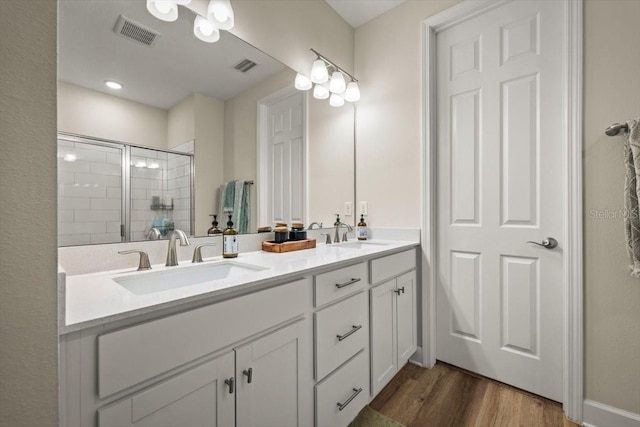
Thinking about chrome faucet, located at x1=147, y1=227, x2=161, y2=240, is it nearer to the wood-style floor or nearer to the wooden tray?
the wooden tray

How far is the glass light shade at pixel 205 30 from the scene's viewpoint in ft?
4.28

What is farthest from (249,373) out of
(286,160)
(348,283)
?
(286,160)

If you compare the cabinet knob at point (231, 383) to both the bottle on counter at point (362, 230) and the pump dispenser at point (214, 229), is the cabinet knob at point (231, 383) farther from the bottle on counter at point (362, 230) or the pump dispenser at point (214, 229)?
the bottle on counter at point (362, 230)

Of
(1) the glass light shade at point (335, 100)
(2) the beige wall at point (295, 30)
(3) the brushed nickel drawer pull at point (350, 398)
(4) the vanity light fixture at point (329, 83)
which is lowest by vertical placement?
(3) the brushed nickel drawer pull at point (350, 398)

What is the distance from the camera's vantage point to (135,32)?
3.73 ft

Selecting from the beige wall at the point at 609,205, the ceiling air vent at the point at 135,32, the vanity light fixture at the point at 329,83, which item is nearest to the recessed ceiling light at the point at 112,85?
the ceiling air vent at the point at 135,32

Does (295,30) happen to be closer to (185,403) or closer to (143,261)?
(143,261)

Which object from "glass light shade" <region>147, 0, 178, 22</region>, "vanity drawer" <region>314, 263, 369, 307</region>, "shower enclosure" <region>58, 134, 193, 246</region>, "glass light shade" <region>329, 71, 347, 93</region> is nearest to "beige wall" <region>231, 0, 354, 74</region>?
"glass light shade" <region>329, 71, 347, 93</region>

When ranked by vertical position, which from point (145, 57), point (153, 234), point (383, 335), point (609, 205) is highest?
point (145, 57)

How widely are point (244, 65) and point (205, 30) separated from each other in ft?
0.79

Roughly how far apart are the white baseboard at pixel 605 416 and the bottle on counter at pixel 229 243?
1856mm

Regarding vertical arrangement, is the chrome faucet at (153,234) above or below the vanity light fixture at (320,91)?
Result: below

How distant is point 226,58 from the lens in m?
1.43

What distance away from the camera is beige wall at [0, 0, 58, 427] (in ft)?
1.58
